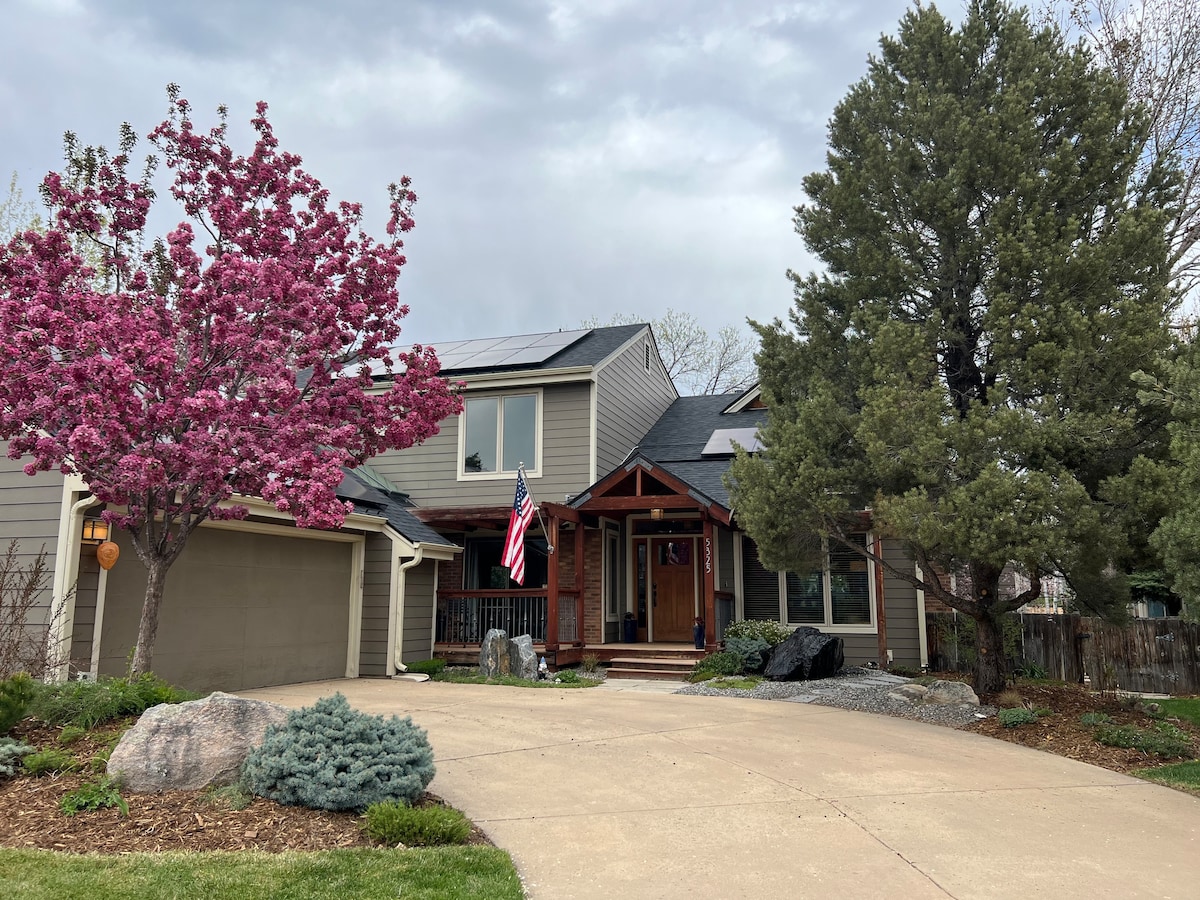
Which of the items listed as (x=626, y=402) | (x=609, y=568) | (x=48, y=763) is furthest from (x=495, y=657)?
(x=48, y=763)

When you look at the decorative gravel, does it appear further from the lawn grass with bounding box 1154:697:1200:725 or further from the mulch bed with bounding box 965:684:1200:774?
the lawn grass with bounding box 1154:697:1200:725

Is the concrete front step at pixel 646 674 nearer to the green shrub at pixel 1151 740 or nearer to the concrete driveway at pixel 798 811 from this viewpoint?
the concrete driveway at pixel 798 811

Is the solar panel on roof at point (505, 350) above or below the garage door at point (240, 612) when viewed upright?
above

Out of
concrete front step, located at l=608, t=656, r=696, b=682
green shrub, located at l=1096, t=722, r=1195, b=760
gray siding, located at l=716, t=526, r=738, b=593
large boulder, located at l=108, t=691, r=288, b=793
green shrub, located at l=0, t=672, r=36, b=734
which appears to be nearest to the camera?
large boulder, located at l=108, t=691, r=288, b=793

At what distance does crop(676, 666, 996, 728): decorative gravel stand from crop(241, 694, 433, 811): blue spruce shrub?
244 inches

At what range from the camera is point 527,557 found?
15.6m

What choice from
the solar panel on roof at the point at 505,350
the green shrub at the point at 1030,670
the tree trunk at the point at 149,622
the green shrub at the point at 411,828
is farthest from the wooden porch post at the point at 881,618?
the tree trunk at the point at 149,622

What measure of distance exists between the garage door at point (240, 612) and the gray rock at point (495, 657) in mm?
2264

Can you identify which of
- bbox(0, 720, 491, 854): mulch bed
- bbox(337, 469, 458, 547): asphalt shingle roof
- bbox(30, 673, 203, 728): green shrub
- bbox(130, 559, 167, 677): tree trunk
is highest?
bbox(337, 469, 458, 547): asphalt shingle roof

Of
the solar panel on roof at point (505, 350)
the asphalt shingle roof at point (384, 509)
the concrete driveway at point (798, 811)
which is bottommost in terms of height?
the concrete driveway at point (798, 811)

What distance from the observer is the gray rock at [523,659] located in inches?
477

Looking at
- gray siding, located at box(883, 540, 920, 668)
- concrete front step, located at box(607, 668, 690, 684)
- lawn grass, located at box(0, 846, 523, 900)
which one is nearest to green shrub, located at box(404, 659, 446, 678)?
concrete front step, located at box(607, 668, 690, 684)

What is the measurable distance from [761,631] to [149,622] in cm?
900

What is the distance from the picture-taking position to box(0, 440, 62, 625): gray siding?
817 cm
